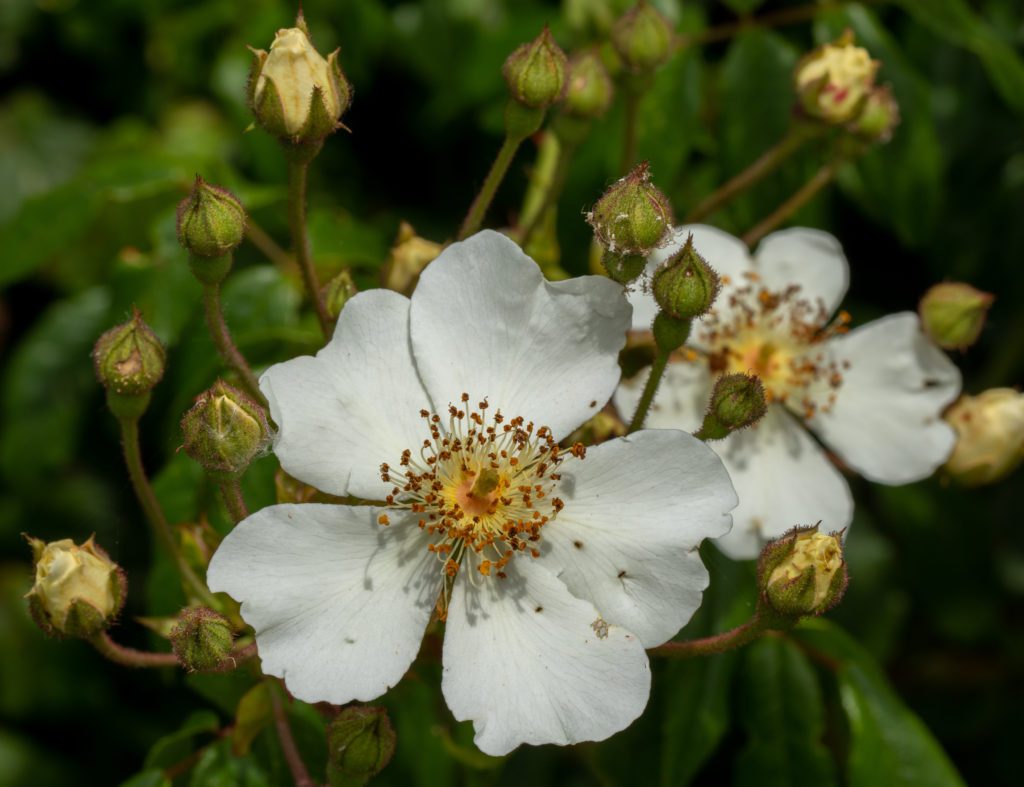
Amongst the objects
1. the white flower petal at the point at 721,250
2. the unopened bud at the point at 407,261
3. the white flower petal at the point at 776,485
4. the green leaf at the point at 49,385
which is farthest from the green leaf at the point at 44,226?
the white flower petal at the point at 776,485

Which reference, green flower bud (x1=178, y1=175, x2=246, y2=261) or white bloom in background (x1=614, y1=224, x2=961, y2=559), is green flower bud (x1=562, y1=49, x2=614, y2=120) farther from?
green flower bud (x1=178, y1=175, x2=246, y2=261)

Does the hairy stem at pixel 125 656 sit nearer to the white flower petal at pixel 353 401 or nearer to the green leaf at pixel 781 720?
the white flower petal at pixel 353 401

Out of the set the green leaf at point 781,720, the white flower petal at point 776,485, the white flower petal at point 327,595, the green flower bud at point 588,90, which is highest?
the green flower bud at point 588,90

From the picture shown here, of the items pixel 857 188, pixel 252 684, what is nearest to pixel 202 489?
pixel 252 684

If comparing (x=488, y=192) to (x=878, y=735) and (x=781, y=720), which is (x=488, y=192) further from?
(x=878, y=735)

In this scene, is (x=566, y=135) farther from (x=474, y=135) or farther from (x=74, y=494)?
(x=74, y=494)

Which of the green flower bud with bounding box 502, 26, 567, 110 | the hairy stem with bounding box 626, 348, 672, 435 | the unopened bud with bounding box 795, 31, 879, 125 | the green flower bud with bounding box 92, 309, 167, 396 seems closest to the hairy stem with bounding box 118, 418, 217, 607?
the green flower bud with bounding box 92, 309, 167, 396

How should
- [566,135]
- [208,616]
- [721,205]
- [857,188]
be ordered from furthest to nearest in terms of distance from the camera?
[857,188], [721,205], [566,135], [208,616]
